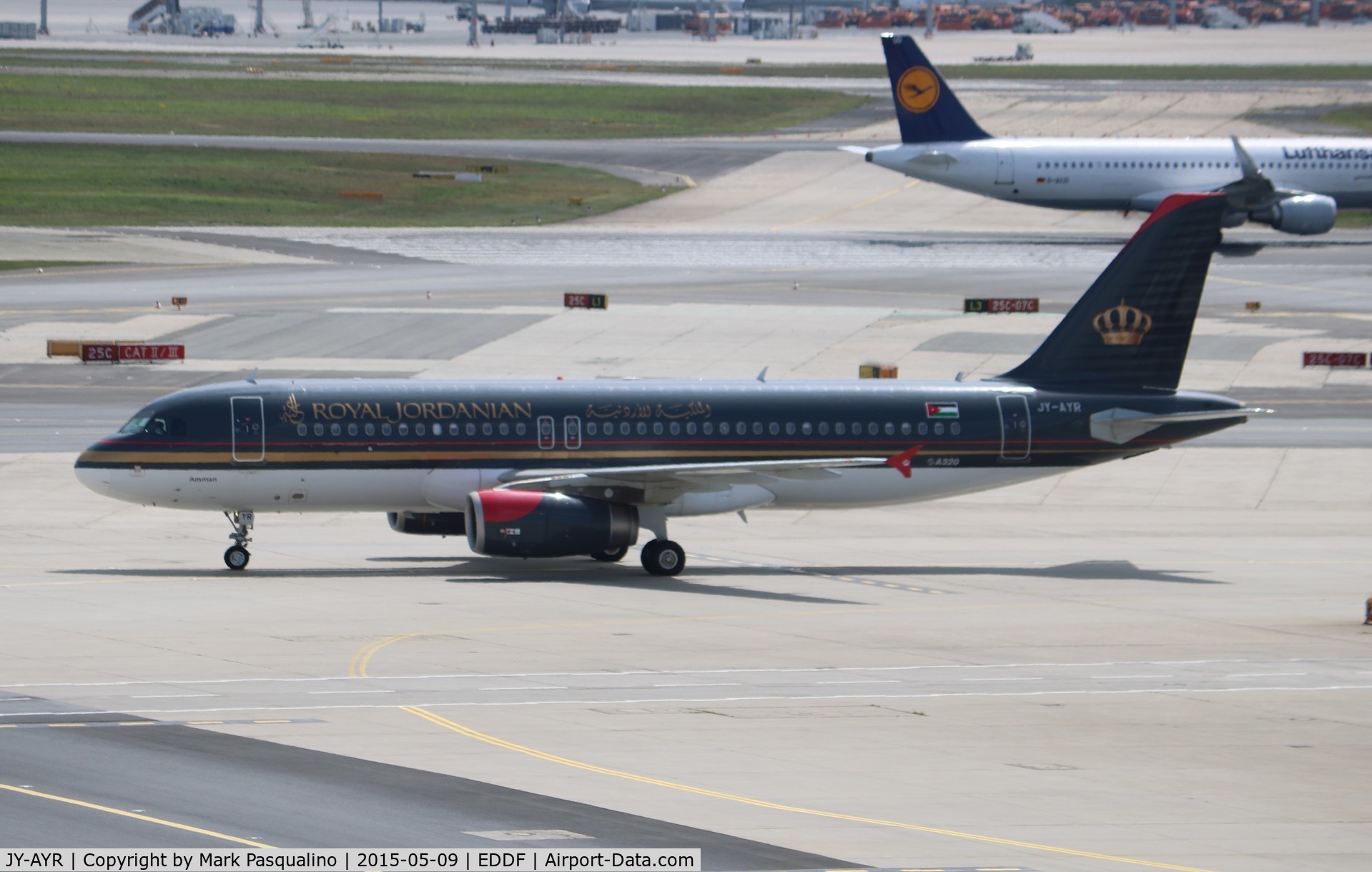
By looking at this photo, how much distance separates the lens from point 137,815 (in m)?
23.0

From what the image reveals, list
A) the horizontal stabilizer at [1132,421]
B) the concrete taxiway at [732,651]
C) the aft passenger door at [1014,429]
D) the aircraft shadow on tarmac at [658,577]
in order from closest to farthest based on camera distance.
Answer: the concrete taxiway at [732,651], the aircraft shadow on tarmac at [658,577], the aft passenger door at [1014,429], the horizontal stabilizer at [1132,421]

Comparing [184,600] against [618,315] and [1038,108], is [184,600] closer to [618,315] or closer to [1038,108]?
[618,315]

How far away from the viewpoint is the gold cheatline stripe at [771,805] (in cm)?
2291

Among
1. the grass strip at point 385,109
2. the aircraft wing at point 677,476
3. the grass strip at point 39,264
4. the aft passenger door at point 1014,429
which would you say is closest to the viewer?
the aircraft wing at point 677,476

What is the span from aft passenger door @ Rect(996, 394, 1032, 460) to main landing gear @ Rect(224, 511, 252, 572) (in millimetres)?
19830

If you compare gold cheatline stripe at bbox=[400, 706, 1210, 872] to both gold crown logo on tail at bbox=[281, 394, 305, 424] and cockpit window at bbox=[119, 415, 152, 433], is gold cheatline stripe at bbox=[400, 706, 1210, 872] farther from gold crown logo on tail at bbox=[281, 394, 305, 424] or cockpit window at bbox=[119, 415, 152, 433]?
cockpit window at bbox=[119, 415, 152, 433]

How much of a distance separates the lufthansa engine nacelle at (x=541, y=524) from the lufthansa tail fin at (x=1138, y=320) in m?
13.1

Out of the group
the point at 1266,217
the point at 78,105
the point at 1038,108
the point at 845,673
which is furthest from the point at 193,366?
the point at 1038,108

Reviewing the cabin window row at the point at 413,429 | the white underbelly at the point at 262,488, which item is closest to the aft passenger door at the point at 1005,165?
the cabin window row at the point at 413,429

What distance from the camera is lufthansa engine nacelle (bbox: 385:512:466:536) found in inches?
1837

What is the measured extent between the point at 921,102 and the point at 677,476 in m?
72.5

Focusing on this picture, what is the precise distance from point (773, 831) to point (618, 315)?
63.8m

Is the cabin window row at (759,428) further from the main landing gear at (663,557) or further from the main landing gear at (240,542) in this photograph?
the main landing gear at (240,542)

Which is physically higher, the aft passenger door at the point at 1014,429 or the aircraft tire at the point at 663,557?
the aft passenger door at the point at 1014,429
